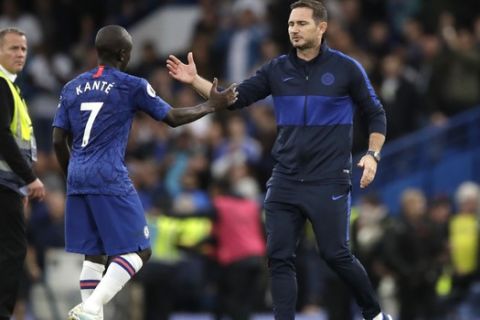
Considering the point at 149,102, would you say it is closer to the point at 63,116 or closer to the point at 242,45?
the point at 63,116

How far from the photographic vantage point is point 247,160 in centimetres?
1945

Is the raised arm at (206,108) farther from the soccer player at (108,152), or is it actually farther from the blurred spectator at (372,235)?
the blurred spectator at (372,235)

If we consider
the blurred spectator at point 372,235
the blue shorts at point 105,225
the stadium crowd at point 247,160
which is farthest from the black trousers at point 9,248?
the blurred spectator at point 372,235

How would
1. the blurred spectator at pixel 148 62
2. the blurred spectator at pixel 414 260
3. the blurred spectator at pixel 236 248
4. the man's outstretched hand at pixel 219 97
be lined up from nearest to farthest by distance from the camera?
1. the man's outstretched hand at pixel 219 97
2. the blurred spectator at pixel 236 248
3. the blurred spectator at pixel 414 260
4. the blurred spectator at pixel 148 62

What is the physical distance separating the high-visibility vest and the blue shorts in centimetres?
63

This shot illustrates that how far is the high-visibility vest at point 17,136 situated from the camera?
11.1 metres

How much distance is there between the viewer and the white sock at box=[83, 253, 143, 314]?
33.8 feet

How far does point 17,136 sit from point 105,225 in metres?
1.13

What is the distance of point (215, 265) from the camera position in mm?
17109

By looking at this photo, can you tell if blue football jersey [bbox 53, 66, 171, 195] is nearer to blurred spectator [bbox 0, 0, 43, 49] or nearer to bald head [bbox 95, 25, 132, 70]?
bald head [bbox 95, 25, 132, 70]

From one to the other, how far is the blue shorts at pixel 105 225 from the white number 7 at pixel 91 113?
42 centimetres

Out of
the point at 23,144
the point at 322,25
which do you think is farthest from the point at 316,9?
the point at 23,144

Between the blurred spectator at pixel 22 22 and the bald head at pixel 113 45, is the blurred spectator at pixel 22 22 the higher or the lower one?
the lower one

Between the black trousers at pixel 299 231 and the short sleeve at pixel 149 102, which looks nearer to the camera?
the short sleeve at pixel 149 102
